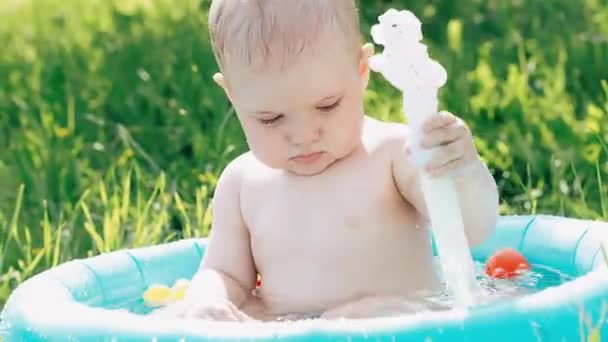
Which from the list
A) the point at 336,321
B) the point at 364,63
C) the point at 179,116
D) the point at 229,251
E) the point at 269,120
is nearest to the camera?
the point at 336,321

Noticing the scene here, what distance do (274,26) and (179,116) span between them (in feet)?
8.07

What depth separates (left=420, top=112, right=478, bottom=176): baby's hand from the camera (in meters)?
2.62

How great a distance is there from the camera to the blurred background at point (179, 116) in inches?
165

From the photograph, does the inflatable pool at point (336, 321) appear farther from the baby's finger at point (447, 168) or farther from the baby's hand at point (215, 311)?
the baby's finger at point (447, 168)

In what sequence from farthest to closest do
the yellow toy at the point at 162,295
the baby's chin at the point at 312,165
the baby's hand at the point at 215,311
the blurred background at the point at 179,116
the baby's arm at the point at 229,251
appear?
the blurred background at the point at 179,116 < the yellow toy at the point at 162,295 < the baby's arm at the point at 229,251 < the baby's chin at the point at 312,165 < the baby's hand at the point at 215,311

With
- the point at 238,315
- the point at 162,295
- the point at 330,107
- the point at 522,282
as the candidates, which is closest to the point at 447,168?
the point at 330,107

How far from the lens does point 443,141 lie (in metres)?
2.63

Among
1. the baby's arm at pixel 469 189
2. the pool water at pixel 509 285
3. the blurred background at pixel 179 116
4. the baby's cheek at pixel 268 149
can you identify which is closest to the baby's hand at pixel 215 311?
the pool water at pixel 509 285

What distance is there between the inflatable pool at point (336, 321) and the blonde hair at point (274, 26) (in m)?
0.58

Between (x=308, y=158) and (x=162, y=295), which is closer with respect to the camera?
(x=308, y=158)

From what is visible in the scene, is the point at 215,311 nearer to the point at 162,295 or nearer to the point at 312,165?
the point at 312,165

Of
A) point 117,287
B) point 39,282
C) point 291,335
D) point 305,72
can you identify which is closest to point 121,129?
point 117,287

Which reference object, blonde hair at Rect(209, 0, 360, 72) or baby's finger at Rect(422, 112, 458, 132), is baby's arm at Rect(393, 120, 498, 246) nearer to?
baby's finger at Rect(422, 112, 458, 132)

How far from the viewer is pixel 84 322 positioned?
265cm
